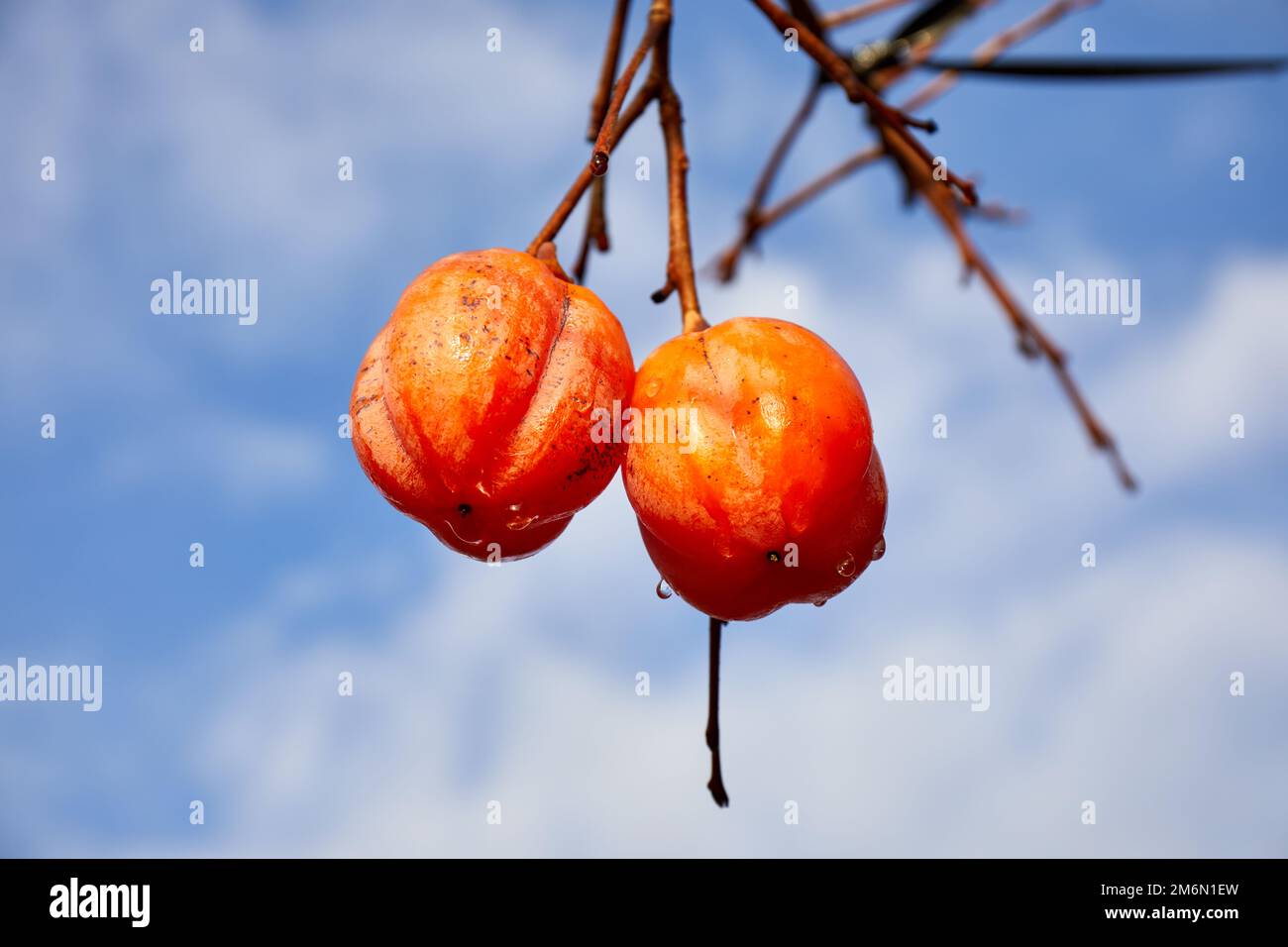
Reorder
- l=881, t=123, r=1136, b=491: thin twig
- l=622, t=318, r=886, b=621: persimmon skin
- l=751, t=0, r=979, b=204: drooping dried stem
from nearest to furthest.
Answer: l=622, t=318, r=886, b=621: persimmon skin, l=751, t=0, r=979, b=204: drooping dried stem, l=881, t=123, r=1136, b=491: thin twig

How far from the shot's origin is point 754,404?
56.0 inches

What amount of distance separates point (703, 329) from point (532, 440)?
0.98ft

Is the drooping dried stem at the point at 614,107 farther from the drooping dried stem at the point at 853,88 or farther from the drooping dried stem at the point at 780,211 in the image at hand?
the drooping dried stem at the point at 780,211

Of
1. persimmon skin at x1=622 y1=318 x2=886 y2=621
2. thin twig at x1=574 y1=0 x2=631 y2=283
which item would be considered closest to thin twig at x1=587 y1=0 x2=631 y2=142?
thin twig at x1=574 y1=0 x2=631 y2=283

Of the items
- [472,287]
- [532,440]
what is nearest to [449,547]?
[532,440]

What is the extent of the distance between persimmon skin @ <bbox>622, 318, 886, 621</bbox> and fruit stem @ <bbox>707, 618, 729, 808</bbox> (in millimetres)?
36

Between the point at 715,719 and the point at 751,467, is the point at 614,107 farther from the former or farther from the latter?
the point at 715,719

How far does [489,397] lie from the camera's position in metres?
1.41

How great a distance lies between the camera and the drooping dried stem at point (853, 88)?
1553mm

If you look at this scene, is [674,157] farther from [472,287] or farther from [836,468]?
[836,468]

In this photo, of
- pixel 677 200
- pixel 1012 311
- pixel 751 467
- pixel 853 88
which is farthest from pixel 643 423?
pixel 1012 311

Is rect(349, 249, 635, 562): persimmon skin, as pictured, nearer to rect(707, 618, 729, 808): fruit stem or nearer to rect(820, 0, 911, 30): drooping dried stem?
rect(707, 618, 729, 808): fruit stem

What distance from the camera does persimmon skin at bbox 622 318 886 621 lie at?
1.41 metres

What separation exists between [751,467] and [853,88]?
54 cm
